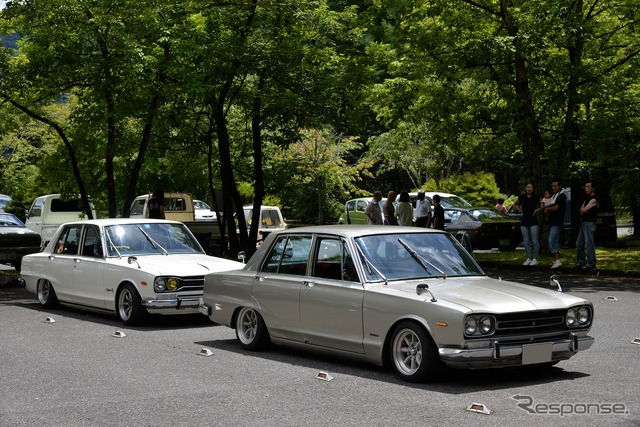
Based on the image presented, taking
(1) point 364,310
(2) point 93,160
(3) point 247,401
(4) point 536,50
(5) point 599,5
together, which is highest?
(5) point 599,5

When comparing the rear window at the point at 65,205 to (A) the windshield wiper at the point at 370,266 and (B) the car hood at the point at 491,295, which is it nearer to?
(A) the windshield wiper at the point at 370,266

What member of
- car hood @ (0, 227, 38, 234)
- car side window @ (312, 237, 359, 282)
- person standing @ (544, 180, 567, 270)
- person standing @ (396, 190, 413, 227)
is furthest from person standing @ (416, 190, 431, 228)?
car side window @ (312, 237, 359, 282)

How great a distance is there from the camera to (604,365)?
9609 mm

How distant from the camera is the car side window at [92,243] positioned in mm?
14812

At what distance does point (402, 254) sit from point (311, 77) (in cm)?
1528

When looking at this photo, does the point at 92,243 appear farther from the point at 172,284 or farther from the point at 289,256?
the point at 289,256

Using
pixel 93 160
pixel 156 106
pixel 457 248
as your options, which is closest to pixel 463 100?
pixel 156 106

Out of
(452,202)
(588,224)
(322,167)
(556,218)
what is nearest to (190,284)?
(588,224)

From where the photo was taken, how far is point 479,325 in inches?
335

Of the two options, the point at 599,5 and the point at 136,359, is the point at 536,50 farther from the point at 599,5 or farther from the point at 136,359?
the point at 136,359

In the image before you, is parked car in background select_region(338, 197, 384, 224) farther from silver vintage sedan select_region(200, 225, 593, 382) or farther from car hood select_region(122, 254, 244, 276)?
silver vintage sedan select_region(200, 225, 593, 382)

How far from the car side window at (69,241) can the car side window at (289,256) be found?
5.42m

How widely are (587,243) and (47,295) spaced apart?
1104 centimetres

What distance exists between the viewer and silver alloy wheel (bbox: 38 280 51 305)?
52.2 feet
